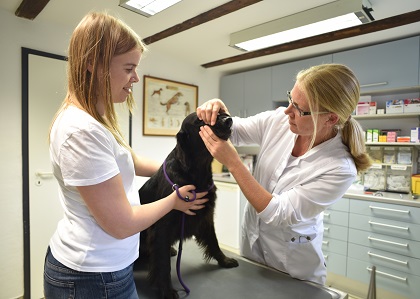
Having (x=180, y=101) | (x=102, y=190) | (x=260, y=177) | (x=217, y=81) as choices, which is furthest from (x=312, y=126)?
(x=217, y=81)

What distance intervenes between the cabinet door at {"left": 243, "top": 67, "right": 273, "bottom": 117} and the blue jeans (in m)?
3.21

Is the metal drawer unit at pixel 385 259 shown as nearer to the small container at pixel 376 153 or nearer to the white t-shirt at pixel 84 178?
the small container at pixel 376 153

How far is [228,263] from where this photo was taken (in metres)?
1.22

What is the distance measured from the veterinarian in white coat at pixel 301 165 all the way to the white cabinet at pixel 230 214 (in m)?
2.16

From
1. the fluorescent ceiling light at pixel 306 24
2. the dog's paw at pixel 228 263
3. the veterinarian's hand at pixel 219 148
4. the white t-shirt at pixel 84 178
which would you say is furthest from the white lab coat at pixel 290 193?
the fluorescent ceiling light at pixel 306 24

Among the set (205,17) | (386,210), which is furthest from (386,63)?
(205,17)

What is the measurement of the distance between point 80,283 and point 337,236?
2.59 meters

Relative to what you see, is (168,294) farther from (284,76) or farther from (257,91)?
(257,91)

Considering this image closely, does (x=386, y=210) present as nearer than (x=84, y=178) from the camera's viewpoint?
No

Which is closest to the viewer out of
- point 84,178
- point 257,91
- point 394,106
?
point 84,178

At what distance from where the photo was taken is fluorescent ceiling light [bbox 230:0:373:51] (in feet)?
6.42

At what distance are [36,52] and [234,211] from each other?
8.95ft

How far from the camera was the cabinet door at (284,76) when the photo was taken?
3207 mm

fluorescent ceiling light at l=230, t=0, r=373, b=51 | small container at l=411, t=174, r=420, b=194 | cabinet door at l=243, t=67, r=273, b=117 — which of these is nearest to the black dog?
fluorescent ceiling light at l=230, t=0, r=373, b=51
